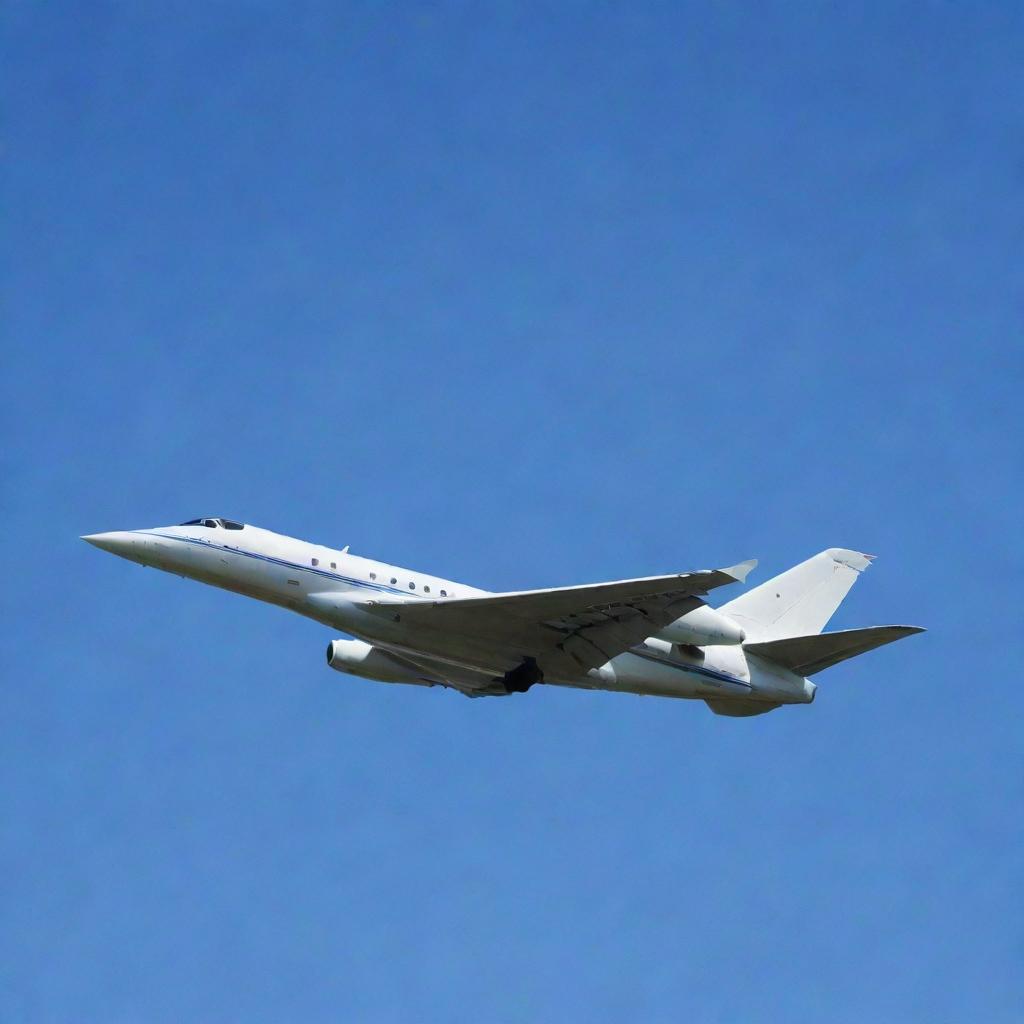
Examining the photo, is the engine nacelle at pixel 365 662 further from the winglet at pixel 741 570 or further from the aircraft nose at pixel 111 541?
the winglet at pixel 741 570

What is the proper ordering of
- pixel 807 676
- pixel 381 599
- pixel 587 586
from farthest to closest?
1. pixel 807 676
2. pixel 381 599
3. pixel 587 586

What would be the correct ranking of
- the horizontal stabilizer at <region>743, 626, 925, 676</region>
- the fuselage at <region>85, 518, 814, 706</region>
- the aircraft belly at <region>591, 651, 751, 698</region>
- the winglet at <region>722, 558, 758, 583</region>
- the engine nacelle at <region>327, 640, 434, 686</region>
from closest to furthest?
1. the winglet at <region>722, 558, 758, 583</region>
2. the fuselage at <region>85, 518, 814, 706</region>
3. the horizontal stabilizer at <region>743, 626, 925, 676</region>
4. the aircraft belly at <region>591, 651, 751, 698</region>
5. the engine nacelle at <region>327, 640, 434, 686</region>

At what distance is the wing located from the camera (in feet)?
91.5

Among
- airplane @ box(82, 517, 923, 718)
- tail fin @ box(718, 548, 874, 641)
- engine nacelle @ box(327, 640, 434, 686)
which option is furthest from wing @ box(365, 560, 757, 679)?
tail fin @ box(718, 548, 874, 641)

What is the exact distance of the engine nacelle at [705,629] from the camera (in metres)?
28.6

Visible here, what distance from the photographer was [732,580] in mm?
25641

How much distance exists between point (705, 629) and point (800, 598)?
672cm

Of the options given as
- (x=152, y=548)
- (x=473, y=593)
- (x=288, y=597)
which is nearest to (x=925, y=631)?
(x=473, y=593)

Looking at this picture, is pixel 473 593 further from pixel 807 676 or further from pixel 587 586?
pixel 807 676

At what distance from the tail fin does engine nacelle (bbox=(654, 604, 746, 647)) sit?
455 centimetres

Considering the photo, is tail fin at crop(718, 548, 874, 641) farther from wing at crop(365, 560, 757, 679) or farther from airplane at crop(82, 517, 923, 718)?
wing at crop(365, 560, 757, 679)

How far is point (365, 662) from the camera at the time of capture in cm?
3341

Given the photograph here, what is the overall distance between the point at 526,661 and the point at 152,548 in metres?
7.90

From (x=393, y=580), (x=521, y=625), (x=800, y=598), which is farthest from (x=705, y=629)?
(x=800, y=598)
